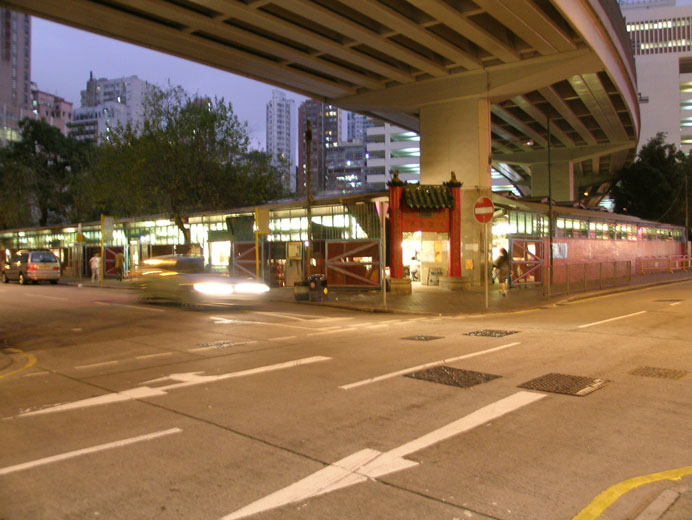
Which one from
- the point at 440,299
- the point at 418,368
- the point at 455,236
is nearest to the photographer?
the point at 418,368

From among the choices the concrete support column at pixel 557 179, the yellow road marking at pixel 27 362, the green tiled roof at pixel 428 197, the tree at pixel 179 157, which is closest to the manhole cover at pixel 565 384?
the yellow road marking at pixel 27 362

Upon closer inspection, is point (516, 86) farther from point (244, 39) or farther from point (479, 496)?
point (479, 496)

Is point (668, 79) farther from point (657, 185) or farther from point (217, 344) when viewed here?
point (217, 344)

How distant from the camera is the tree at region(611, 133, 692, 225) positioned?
54.2m

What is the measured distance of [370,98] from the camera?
A: 3133 centimetres

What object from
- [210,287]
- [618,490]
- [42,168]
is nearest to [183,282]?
[210,287]

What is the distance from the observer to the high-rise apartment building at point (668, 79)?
93375 millimetres

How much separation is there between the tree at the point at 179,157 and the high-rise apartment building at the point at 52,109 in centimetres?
14771

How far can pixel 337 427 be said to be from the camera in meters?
5.67

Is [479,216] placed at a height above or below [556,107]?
below

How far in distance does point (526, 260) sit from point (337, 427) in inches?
874

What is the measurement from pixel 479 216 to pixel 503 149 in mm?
34710

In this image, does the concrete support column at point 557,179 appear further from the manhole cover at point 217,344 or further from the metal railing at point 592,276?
the manhole cover at point 217,344

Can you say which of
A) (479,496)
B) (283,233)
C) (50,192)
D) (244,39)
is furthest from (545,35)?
(50,192)
